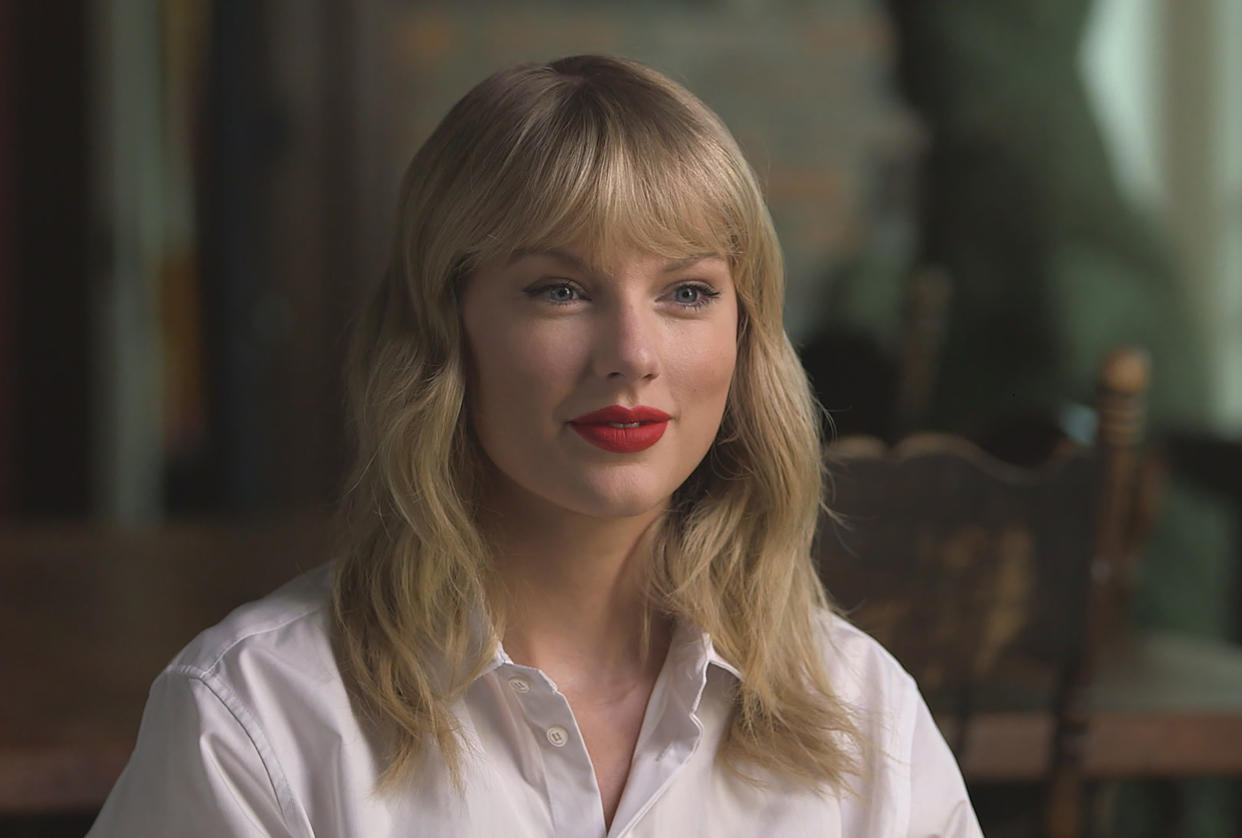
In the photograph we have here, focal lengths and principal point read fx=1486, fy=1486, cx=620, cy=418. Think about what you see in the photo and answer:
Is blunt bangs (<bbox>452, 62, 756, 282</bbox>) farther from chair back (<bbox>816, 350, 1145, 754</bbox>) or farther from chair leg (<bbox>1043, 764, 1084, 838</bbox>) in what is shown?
chair leg (<bbox>1043, 764, 1084, 838</bbox>)

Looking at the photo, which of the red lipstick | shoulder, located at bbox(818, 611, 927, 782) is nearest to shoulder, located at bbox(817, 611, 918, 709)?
shoulder, located at bbox(818, 611, 927, 782)

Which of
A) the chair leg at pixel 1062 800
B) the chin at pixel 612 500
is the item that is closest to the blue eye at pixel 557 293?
the chin at pixel 612 500

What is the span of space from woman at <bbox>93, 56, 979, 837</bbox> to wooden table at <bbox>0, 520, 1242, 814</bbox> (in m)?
0.24

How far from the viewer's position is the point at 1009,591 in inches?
59.0

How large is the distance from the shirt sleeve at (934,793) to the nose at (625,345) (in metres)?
0.40

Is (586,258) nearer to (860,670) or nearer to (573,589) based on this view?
(573,589)

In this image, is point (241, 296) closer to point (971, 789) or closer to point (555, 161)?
point (971, 789)

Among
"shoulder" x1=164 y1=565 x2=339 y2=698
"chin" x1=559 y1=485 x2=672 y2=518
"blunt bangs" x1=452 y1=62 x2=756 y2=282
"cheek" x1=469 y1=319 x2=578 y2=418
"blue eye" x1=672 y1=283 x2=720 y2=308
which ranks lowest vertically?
A: "shoulder" x1=164 y1=565 x2=339 y2=698

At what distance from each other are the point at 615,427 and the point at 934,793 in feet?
1.34

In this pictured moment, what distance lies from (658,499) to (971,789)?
1511 millimetres

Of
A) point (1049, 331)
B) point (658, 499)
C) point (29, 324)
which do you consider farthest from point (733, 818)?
point (29, 324)

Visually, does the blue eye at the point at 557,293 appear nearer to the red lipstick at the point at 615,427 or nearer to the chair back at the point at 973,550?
the red lipstick at the point at 615,427

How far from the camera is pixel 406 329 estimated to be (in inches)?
44.6

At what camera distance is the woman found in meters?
1.03
